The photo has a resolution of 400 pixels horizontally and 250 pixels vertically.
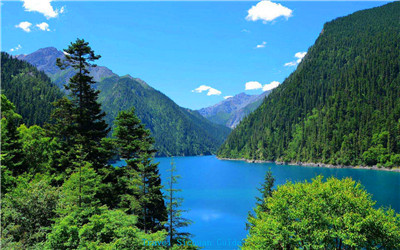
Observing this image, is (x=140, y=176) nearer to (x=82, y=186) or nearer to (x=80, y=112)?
(x=82, y=186)

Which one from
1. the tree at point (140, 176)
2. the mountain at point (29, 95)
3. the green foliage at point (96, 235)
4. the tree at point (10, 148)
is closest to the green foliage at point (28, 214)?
the green foliage at point (96, 235)

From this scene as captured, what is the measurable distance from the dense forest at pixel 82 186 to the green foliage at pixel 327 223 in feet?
27.5

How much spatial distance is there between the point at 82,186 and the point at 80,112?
36.5 ft

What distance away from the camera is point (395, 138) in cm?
13188

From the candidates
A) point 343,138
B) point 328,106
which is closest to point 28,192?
point 343,138

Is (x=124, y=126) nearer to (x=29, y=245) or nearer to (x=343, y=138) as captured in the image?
(x=29, y=245)

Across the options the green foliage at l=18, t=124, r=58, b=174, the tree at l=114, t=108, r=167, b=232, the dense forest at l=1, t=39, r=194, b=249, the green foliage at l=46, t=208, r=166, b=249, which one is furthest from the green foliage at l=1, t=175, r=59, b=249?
the green foliage at l=18, t=124, r=58, b=174

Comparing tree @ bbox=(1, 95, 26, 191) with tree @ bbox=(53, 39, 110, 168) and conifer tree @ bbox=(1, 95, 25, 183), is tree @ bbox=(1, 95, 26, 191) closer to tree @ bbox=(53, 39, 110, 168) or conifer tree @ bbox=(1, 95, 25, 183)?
conifer tree @ bbox=(1, 95, 25, 183)

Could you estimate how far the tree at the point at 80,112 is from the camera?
26.1 metres

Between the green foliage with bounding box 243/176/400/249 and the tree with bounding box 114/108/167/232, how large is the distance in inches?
385

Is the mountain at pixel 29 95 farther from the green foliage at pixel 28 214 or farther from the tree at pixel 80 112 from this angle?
the green foliage at pixel 28 214

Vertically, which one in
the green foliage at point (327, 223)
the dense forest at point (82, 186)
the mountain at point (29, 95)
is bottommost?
the green foliage at point (327, 223)

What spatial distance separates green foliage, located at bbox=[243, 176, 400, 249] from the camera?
832 inches

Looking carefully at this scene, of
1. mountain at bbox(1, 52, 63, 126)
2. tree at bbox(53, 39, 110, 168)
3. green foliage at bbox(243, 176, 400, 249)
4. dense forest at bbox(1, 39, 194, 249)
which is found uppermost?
mountain at bbox(1, 52, 63, 126)
